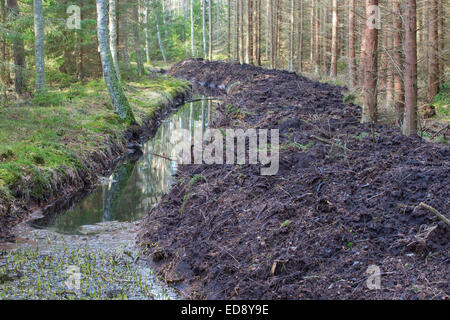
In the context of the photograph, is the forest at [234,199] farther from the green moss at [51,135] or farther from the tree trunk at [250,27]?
the tree trunk at [250,27]

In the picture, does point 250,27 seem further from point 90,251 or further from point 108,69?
point 90,251

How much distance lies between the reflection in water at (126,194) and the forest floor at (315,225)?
1.25 m

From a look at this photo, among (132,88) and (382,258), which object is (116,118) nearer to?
(132,88)

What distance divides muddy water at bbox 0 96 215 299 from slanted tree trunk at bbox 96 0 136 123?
13.0 ft

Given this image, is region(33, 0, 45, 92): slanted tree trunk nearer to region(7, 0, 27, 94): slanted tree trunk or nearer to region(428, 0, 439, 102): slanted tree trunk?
region(7, 0, 27, 94): slanted tree trunk

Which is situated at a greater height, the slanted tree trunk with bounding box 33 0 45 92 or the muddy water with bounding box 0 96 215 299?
the slanted tree trunk with bounding box 33 0 45 92

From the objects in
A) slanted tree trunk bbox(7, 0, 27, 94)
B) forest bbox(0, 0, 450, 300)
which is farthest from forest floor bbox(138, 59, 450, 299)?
slanted tree trunk bbox(7, 0, 27, 94)

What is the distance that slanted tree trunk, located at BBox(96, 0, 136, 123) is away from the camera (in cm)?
1425

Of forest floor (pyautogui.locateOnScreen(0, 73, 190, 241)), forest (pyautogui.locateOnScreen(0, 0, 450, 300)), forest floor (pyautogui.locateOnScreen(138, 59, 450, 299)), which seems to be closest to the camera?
forest floor (pyautogui.locateOnScreen(138, 59, 450, 299))

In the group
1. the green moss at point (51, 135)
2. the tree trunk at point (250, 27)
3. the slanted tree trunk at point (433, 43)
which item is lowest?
the green moss at point (51, 135)

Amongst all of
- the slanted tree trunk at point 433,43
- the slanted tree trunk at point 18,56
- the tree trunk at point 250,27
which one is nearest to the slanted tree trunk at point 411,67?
the slanted tree trunk at point 433,43

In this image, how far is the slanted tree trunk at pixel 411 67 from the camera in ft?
30.3
